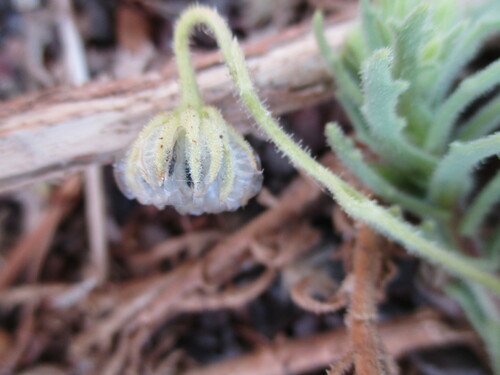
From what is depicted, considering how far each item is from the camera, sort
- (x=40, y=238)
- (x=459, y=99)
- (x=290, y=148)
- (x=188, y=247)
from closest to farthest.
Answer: (x=290, y=148) < (x=459, y=99) < (x=188, y=247) < (x=40, y=238)

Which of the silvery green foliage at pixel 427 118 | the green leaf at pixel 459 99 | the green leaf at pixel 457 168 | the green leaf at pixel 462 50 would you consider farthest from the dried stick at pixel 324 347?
the green leaf at pixel 462 50

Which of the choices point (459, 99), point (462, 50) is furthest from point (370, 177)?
point (462, 50)

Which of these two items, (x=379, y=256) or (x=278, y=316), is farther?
(x=278, y=316)

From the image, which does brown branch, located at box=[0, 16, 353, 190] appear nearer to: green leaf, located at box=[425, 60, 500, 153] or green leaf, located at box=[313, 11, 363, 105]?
green leaf, located at box=[313, 11, 363, 105]

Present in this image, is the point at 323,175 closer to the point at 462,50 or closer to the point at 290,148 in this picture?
the point at 290,148

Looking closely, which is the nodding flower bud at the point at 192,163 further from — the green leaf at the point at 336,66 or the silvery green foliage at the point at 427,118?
the green leaf at the point at 336,66

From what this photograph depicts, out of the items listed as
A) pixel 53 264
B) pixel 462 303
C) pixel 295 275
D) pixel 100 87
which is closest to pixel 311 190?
pixel 295 275

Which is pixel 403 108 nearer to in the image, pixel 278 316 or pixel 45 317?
pixel 278 316

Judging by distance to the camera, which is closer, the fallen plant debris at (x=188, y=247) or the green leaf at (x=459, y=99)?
the green leaf at (x=459, y=99)
